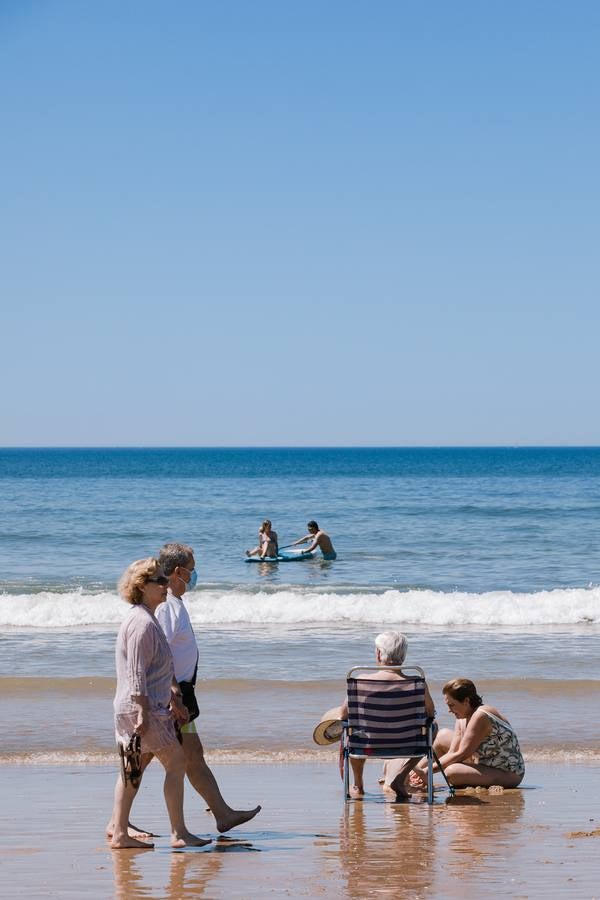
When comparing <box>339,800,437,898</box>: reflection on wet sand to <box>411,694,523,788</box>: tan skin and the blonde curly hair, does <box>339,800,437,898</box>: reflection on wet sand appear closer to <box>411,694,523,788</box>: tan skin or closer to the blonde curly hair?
<box>411,694,523,788</box>: tan skin

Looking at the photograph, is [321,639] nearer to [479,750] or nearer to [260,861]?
[479,750]

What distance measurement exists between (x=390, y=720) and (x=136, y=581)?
2.39m

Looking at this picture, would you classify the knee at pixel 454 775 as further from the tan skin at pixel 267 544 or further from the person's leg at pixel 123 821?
the tan skin at pixel 267 544

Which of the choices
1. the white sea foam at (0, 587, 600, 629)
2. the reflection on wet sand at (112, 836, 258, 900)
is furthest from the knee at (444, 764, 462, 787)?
the white sea foam at (0, 587, 600, 629)

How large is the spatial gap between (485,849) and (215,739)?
3.80 meters

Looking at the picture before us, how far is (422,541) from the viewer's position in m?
33.4

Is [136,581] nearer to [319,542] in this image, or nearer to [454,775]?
[454,775]

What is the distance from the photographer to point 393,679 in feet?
23.7

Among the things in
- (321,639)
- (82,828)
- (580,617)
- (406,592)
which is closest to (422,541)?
(406,592)

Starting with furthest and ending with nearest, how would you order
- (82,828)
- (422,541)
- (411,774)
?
(422,541), (411,774), (82,828)

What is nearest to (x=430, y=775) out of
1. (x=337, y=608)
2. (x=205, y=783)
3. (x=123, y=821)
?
(x=205, y=783)

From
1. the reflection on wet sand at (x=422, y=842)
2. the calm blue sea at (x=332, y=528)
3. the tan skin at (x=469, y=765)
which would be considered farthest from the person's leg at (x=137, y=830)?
the calm blue sea at (x=332, y=528)

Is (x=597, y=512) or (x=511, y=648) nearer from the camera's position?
(x=511, y=648)

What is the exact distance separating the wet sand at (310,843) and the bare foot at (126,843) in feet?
0.15
